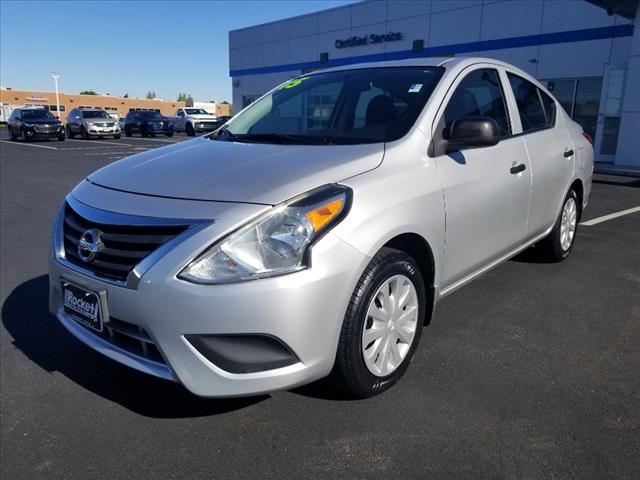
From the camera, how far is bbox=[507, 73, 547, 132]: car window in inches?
149

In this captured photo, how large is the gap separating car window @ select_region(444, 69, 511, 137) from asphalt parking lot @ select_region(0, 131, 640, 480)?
1.34 metres

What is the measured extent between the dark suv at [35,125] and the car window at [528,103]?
2636cm

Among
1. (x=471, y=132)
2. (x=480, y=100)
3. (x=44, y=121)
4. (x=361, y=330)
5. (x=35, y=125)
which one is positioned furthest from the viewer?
(x=44, y=121)

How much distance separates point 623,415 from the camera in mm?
2328

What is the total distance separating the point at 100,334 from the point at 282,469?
3.36 ft

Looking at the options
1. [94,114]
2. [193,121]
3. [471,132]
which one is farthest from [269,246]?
[193,121]

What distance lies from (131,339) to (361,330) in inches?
39.8

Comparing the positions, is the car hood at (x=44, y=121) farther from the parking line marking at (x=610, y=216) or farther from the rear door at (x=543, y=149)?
the rear door at (x=543, y=149)

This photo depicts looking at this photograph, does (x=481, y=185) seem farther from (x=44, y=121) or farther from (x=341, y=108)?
(x=44, y=121)

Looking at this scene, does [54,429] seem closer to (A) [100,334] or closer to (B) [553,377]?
(A) [100,334]

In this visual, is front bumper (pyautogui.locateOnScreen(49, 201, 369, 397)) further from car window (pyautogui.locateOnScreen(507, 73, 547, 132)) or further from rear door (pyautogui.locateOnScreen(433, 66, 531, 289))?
car window (pyautogui.locateOnScreen(507, 73, 547, 132))

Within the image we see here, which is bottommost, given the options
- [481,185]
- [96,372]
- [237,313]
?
[96,372]

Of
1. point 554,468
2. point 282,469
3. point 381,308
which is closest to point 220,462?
point 282,469

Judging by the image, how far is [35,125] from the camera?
2506 centimetres
